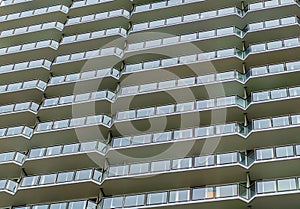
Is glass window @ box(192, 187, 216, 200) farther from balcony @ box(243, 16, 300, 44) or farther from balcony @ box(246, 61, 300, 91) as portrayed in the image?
balcony @ box(243, 16, 300, 44)

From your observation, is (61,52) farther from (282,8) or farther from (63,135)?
(282,8)

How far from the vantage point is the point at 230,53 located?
126 ft

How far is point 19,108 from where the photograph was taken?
40.6 meters

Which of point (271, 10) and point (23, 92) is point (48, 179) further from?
point (271, 10)

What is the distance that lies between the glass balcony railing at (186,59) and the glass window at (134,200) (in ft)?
38.1

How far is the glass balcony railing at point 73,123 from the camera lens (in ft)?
121

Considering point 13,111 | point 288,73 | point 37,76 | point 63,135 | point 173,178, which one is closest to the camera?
point 173,178

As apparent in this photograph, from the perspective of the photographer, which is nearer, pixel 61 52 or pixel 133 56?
pixel 133 56

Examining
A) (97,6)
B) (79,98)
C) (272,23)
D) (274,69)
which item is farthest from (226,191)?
(97,6)

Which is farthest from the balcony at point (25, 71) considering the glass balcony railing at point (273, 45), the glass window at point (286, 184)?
the glass window at point (286, 184)

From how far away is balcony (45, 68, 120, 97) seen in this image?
40.3m

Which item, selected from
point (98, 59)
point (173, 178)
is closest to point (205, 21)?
point (98, 59)

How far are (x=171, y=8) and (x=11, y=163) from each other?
19.0 meters

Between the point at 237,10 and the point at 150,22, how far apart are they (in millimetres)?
7513
